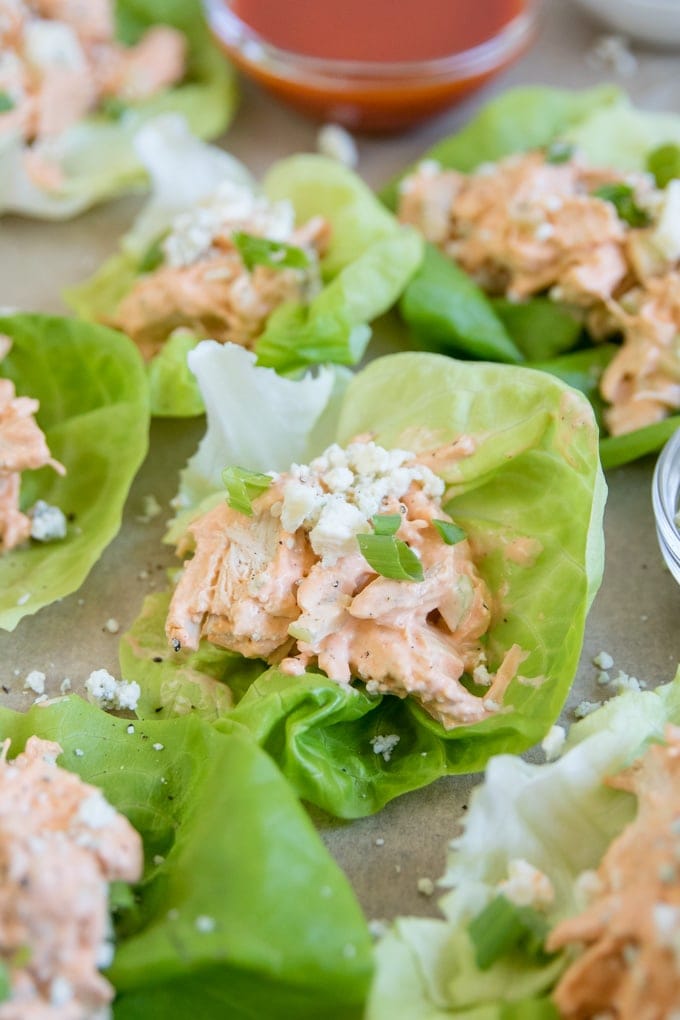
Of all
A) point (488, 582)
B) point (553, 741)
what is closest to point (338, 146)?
point (488, 582)

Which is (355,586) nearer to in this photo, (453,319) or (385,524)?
(385,524)

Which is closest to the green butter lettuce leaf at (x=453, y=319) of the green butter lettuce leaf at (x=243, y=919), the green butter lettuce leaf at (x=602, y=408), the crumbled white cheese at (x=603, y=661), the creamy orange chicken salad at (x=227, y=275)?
the green butter lettuce leaf at (x=602, y=408)

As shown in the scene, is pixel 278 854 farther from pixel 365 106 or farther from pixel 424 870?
pixel 365 106

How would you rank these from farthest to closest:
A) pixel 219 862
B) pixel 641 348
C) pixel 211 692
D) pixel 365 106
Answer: pixel 365 106, pixel 641 348, pixel 211 692, pixel 219 862

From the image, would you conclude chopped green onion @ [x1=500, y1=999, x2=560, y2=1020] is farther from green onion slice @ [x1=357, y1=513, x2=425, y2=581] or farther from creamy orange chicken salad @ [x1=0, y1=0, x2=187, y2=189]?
creamy orange chicken salad @ [x1=0, y1=0, x2=187, y2=189]

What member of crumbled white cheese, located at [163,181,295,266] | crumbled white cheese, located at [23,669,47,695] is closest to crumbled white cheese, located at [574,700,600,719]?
crumbled white cheese, located at [23,669,47,695]

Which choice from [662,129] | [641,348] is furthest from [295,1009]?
[662,129]

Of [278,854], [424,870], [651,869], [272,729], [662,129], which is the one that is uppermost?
[662,129]
